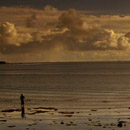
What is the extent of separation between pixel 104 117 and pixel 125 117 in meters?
2.34

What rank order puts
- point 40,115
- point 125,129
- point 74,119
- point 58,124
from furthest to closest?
point 40,115, point 74,119, point 58,124, point 125,129

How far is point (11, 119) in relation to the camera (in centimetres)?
4016

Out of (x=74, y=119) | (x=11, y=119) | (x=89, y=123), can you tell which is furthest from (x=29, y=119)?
(x=89, y=123)

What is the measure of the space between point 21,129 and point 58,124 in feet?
14.2

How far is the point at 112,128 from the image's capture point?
108 feet

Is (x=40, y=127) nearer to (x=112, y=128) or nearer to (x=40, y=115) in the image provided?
(x=112, y=128)

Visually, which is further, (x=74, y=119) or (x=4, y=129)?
(x=74, y=119)

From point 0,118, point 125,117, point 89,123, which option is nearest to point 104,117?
point 125,117

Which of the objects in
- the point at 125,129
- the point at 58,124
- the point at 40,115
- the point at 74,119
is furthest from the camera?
the point at 40,115

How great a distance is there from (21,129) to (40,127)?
193 cm

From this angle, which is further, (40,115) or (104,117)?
(40,115)

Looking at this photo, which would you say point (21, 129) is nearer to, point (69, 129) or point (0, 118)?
point (69, 129)

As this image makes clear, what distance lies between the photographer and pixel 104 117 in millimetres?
41031

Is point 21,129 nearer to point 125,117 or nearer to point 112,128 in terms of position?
point 112,128
